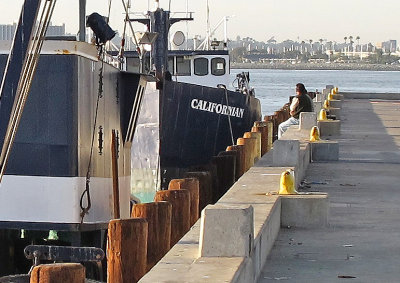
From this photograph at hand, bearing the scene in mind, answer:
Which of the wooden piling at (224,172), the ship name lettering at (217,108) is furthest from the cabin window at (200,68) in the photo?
the wooden piling at (224,172)

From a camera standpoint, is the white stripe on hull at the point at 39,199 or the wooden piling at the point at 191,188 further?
the wooden piling at the point at 191,188

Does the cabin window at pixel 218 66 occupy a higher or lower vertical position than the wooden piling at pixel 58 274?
higher

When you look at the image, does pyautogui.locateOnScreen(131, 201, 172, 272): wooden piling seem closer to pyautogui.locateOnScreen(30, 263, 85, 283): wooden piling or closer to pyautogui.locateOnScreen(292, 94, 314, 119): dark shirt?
pyautogui.locateOnScreen(30, 263, 85, 283): wooden piling

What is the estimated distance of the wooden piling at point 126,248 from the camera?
927cm

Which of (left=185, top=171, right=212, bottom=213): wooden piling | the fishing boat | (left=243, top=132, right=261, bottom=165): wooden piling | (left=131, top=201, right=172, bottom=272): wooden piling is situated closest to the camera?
(left=131, top=201, right=172, bottom=272): wooden piling

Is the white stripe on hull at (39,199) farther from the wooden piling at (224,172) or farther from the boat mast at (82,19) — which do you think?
the wooden piling at (224,172)

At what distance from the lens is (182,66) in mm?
29672

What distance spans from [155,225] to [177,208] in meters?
1.19

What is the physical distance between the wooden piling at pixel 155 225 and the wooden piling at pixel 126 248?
0.95 metres

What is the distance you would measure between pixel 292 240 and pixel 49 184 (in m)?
3.11

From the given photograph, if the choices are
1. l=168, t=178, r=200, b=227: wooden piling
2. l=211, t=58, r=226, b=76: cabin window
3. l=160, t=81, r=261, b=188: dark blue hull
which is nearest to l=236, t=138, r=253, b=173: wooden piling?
l=160, t=81, r=261, b=188: dark blue hull

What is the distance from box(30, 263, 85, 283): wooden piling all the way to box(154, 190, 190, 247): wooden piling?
170 inches

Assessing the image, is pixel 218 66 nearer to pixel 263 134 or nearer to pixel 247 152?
pixel 263 134

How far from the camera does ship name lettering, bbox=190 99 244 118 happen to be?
23.9 meters
